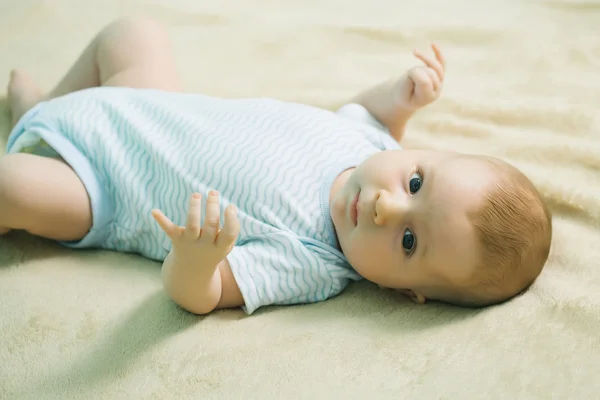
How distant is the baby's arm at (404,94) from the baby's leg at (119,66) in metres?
0.42

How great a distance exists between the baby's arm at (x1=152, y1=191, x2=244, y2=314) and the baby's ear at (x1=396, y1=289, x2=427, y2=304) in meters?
0.25

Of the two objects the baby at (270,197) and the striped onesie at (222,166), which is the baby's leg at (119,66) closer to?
the baby at (270,197)

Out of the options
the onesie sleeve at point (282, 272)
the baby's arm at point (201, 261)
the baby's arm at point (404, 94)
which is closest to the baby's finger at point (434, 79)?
the baby's arm at point (404, 94)

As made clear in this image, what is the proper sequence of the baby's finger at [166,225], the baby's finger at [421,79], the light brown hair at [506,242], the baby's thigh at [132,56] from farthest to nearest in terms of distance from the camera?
the baby's thigh at [132,56]
the baby's finger at [421,79]
the light brown hair at [506,242]
the baby's finger at [166,225]

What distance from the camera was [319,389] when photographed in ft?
2.15

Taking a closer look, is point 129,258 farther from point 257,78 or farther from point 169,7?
point 169,7

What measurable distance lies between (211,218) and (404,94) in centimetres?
56

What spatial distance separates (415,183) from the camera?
2.85ft

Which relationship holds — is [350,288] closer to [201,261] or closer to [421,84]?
[201,261]

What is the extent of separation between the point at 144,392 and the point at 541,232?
565 mm

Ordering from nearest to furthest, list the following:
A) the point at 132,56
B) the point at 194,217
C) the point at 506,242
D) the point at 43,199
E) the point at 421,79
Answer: the point at 194,217, the point at 506,242, the point at 43,199, the point at 421,79, the point at 132,56

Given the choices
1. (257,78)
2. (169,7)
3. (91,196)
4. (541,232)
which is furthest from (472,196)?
(169,7)

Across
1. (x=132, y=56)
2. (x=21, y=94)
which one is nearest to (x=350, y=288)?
(x=132, y=56)

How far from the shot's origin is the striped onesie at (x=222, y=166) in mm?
880
